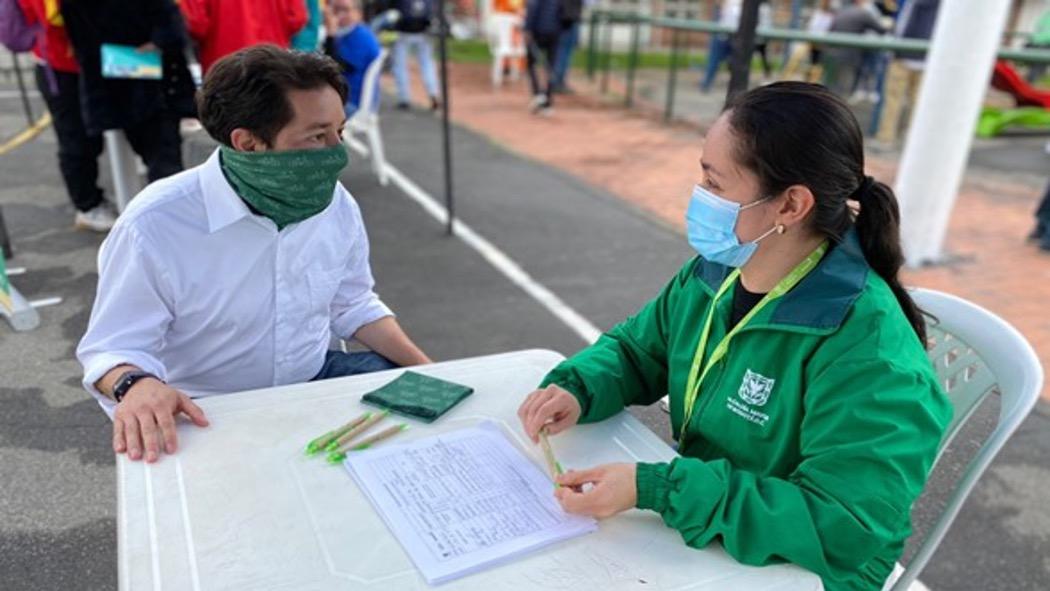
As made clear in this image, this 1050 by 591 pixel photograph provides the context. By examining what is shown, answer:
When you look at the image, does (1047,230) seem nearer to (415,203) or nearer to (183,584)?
(415,203)

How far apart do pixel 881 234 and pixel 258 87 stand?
1.25 meters

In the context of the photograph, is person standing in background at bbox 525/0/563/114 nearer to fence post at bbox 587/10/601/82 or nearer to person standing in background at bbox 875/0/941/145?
fence post at bbox 587/10/601/82

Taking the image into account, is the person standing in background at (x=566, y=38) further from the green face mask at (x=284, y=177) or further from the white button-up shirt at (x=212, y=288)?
the green face mask at (x=284, y=177)

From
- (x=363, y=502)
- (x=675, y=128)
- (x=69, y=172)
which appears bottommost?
(x=675, y=128)

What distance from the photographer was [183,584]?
1.03 metres

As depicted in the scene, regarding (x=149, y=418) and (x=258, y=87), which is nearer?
(x=149, y=418)

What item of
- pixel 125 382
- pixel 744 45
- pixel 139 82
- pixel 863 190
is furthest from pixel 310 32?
pixel 863 190

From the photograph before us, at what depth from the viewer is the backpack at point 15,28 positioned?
405 cm

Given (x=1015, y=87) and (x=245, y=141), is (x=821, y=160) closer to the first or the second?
(x=245, y=141)

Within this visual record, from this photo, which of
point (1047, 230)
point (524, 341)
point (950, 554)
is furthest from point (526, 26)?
point (950, 554)

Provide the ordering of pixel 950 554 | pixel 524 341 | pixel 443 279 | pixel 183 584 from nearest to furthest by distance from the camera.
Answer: pixel 183 584 → pixel 950 554 → pixel 524 341 → pixel 443 279

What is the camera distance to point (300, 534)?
1.14m

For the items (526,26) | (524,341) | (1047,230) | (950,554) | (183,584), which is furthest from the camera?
(526,26)

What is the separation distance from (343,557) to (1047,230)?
5778 mm
